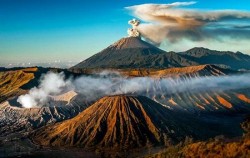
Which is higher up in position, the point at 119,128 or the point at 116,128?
the point at 116,128

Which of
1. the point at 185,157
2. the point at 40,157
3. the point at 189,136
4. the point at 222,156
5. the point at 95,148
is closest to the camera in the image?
the point at 222,156

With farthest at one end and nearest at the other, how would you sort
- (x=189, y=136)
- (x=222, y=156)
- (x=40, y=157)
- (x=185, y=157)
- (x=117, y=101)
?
(x=117, y=101) → (x=189, y=136) → (x=40, y=157) → (x=185, y=157) → (x=222, y=156)

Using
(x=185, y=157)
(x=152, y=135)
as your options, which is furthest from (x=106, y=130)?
(x=185, y=157)

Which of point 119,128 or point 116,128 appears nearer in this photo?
point 116,128

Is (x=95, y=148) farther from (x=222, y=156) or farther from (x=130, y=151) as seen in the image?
(x=222, y=156)

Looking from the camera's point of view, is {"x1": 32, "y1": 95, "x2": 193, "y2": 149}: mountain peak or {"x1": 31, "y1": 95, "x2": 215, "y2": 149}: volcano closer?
{"x1": 31, "y1": 95, "x2": 215, "y2": 149}: volcano

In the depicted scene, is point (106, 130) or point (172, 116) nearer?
point (106, 130)

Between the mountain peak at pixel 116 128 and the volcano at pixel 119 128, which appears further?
the mountain peak at pixel 116 128

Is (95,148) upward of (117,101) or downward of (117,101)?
downward
